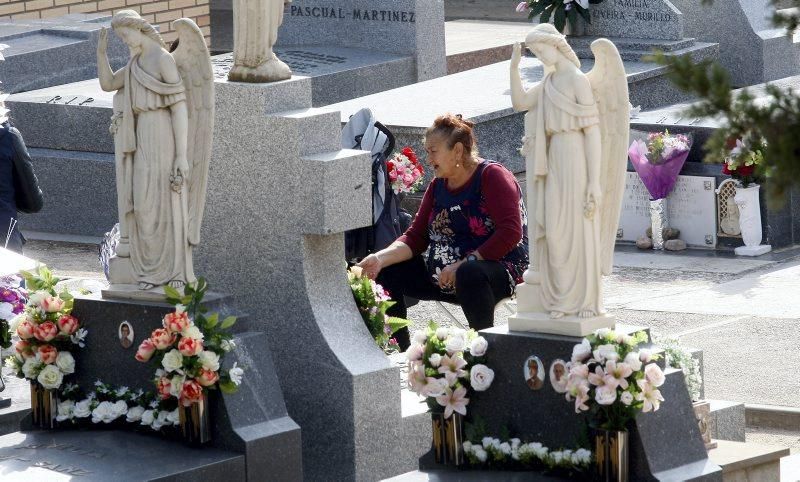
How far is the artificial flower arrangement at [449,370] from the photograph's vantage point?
243 inches

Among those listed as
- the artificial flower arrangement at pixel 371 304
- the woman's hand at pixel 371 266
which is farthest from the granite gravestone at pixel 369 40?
the artificial flower arrangement at pixel 371 304

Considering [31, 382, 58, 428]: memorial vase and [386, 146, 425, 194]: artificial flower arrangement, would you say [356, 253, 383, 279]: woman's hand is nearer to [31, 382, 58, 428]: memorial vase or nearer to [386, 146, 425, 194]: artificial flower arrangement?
[386, 146, 425, 194]: artificial flower arrangement

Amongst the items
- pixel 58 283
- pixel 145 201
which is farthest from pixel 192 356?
pixel 58 283

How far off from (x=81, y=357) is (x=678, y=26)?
8.07 metres

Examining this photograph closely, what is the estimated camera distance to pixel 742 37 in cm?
1444

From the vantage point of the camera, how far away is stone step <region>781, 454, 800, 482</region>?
22.2 feet

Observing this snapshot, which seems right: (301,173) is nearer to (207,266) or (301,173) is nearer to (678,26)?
(207,266)

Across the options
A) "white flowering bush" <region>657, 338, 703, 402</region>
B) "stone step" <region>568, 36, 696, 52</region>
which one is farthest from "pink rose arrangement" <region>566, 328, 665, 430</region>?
"stone step" <region>568, 36, 696, 52</region>

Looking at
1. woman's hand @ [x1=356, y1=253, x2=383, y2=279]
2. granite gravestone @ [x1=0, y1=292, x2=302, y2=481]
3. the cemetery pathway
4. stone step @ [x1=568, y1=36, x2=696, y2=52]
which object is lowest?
the cemetery pathway

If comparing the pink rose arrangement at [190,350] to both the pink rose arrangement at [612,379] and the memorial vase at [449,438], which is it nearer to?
the memorial vase at [449,438]

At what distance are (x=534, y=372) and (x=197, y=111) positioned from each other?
66.8 inches

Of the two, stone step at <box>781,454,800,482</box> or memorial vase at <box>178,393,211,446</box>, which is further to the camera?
stone step at <box>781,454,800,482</box>

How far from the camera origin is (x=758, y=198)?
11.0 metres

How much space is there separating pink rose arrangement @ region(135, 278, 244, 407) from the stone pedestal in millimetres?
955
